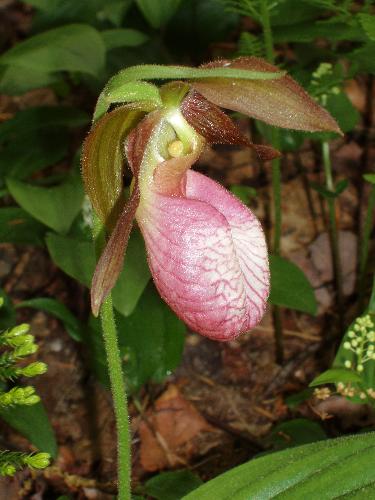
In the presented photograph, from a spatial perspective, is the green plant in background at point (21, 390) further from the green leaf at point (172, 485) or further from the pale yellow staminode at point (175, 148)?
the green leaf at point (172, 485)

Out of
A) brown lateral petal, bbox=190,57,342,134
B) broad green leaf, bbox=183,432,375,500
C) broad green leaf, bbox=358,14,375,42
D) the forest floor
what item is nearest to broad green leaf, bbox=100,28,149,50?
the forest floor

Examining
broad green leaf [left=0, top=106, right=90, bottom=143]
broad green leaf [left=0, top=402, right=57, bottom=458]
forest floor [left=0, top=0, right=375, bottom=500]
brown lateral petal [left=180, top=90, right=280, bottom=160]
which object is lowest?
forest floor [left=0, top=0, right=375, bottom=500]

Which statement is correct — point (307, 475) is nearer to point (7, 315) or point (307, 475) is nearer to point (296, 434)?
point (296, 434)

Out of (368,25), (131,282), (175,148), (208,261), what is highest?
(368,25)

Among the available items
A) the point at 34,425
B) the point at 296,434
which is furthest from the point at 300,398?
the point at 34,425

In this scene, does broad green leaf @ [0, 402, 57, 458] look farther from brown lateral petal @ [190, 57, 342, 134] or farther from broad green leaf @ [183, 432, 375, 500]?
brown lateral petal @ [190, 57, 342, 134]
